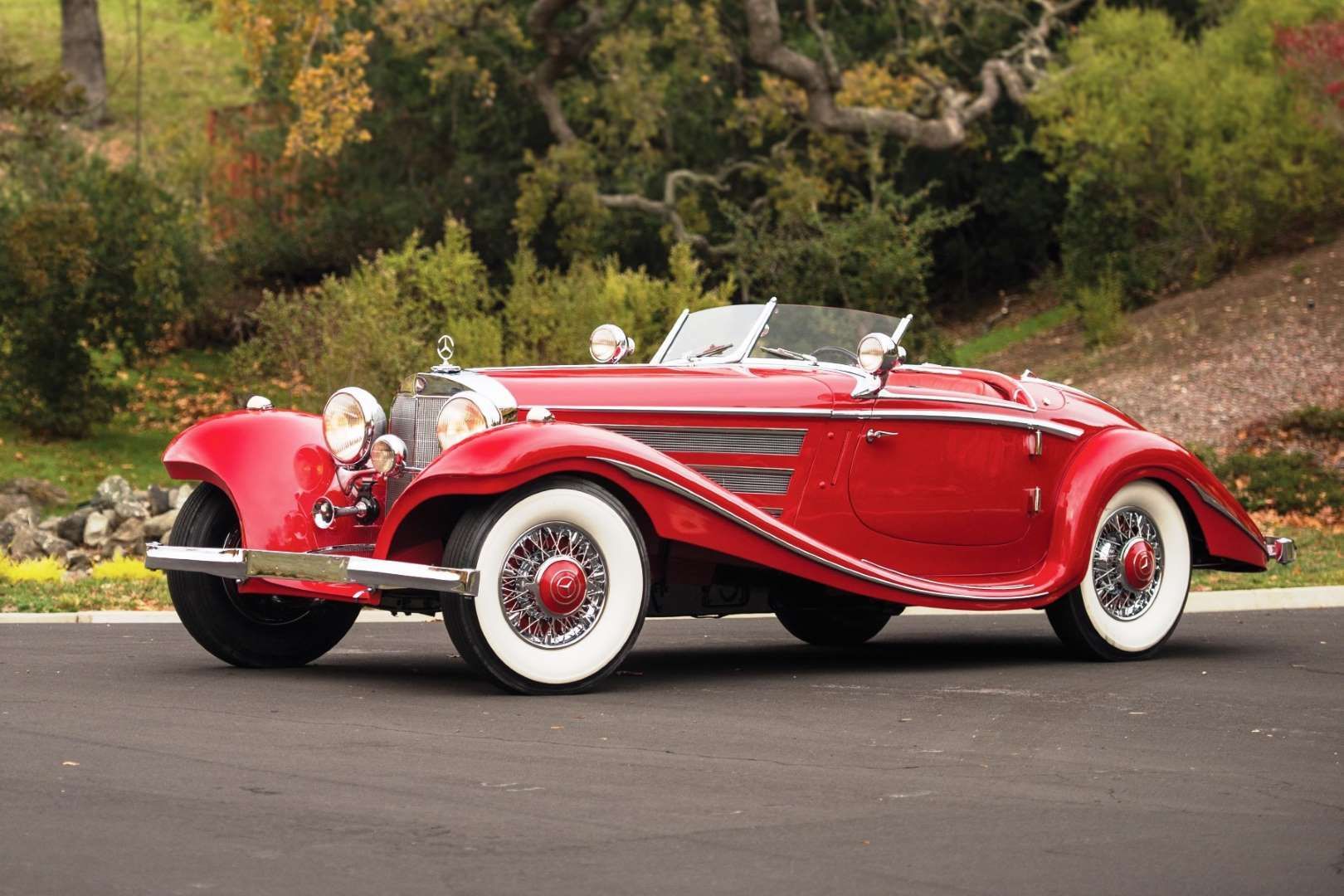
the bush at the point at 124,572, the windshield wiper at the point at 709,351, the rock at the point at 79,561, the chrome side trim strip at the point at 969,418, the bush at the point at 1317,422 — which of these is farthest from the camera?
the bush at the point at 1317,422

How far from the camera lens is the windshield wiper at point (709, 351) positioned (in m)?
9.06

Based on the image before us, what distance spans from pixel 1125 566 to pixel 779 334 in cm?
202

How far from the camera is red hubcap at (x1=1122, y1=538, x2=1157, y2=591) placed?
9195 mm

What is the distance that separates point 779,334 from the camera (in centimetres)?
908

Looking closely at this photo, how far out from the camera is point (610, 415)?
26.6 feet

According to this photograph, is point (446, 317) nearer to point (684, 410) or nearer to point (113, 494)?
point (113, 494)

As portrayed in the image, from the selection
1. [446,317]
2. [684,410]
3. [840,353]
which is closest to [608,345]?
[684,410]

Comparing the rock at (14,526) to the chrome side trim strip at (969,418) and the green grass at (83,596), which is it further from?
the chrome side trim strip at (969,418)

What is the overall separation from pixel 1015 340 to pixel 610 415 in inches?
945

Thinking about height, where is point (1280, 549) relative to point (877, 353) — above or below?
below

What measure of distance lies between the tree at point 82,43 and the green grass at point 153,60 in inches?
25.7

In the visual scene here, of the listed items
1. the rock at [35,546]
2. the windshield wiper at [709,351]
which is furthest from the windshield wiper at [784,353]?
the rock at [35,546]

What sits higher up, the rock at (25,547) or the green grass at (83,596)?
the green grass at (83,596)

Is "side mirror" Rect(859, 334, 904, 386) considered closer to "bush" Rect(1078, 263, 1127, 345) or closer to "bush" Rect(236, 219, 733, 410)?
"bush" Rect(236, 219, 733, 410)
